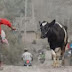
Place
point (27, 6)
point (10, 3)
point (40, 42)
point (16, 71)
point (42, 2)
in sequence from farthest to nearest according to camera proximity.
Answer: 1. point (10, 3)
2. point (27, 6)
3. point (40, 42)
4. point (42, 2)
5. point (16, 71)

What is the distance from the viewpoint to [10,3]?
215ft

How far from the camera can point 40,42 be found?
5247 cm

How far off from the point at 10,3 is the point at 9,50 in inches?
1479

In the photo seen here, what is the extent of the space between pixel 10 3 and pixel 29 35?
1324cm

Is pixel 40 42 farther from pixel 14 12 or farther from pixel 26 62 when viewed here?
pixel 26 62

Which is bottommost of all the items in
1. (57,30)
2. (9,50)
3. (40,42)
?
(40,42)

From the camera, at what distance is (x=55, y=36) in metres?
14.6

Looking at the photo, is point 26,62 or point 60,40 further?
point 26,62

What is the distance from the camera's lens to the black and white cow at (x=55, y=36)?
14312 mm

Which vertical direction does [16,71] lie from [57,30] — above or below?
below

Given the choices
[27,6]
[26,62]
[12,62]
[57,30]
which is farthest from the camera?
[27,6]

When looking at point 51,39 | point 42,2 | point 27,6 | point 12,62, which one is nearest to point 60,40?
point 51,39

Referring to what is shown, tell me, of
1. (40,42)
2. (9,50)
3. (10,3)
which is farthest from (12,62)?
(10,3)

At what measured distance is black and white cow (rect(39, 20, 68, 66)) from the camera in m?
14.3
